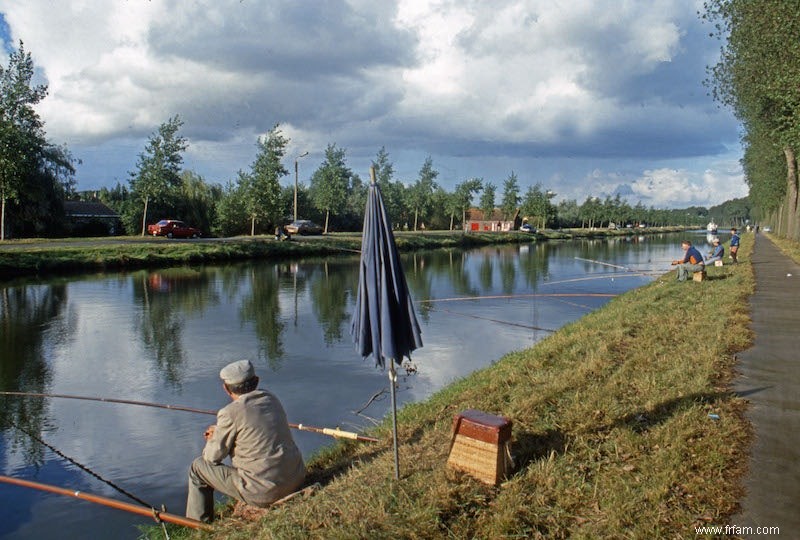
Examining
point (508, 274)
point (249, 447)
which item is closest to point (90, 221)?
point (508, 274)

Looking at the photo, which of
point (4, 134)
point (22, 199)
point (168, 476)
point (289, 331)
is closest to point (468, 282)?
point (289, 331)

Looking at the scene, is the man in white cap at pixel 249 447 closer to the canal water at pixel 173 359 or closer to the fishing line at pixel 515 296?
the canal water at pixel 173 359

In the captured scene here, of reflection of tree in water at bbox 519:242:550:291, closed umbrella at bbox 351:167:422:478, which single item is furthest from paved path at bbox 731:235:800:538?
reflection of tree in water at bbox 519:242:550:291

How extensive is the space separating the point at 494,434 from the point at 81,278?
94.1ft

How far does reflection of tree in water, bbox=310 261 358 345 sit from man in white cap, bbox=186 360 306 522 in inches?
373

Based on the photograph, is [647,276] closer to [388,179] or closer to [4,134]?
[4,134]

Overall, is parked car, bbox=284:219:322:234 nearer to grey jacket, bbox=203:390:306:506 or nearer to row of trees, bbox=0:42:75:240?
row of trees, bbox=0:42:75:240

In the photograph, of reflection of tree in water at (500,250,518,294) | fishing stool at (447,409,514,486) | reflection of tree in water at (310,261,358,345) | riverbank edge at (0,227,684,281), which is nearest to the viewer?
fishing stool at (447,409,514,486)

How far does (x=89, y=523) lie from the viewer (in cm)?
632

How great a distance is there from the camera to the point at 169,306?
20.9 m

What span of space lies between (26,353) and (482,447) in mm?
12904

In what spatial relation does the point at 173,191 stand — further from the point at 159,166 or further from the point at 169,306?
the point at 169,306

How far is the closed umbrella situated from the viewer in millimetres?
5273

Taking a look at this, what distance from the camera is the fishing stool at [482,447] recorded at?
16.2 ft
